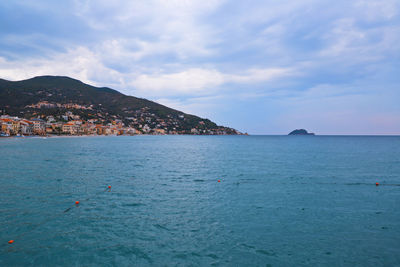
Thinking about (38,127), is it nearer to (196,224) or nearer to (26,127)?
(26,127)

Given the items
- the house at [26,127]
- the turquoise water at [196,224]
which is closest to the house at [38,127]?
the house at [26,127]

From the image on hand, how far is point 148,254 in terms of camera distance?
332 inches

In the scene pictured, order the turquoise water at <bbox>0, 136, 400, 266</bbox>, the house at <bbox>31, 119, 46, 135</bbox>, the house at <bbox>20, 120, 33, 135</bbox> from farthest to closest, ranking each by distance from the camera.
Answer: the house at <bbox>31, 119, 46, 135</bbox> → the house at <bbox>20, 120, 33, 135</bbox> → the turquoise water at <bbox>0, 136, 400, 266</bbox>

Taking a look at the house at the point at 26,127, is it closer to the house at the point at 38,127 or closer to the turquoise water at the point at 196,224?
the house at the point at 38,127

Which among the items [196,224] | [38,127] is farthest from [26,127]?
[196,224]

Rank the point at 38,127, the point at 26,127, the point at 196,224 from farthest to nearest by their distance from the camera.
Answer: the point at 38,127, the point at 26,127, the point at 196,224

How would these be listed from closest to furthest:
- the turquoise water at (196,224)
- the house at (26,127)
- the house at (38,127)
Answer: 1. the turquoise water at (196,224)
2. the house at (26,127)
3. the house at (38,127)

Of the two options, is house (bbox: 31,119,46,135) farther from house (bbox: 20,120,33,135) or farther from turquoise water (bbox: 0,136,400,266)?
turquoise water (bbox: 0,136,400,266)

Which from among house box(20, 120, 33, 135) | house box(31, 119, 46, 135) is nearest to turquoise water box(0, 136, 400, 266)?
house box(20, 120, 33, 135)

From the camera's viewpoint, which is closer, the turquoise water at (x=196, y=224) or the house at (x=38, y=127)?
the turquoise water at (x=196, y=224)

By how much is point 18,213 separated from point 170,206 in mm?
7916

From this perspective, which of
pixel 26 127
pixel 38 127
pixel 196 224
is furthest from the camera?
pixel 38 127

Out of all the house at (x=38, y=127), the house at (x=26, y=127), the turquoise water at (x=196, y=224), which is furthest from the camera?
the house at (x=38, y=127)

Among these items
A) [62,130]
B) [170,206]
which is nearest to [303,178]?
[170,206]
